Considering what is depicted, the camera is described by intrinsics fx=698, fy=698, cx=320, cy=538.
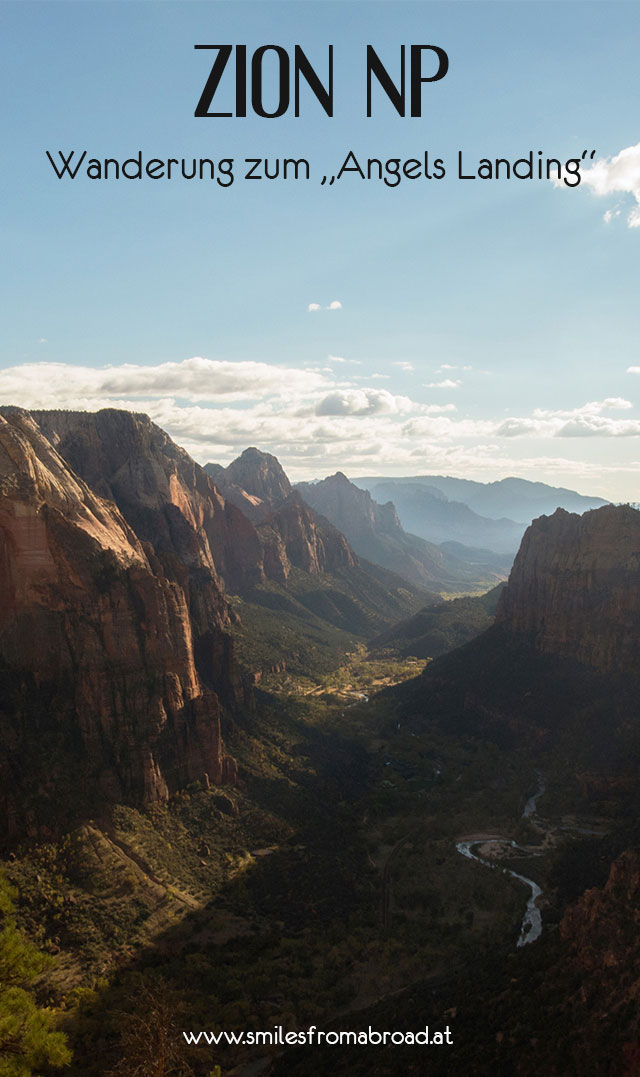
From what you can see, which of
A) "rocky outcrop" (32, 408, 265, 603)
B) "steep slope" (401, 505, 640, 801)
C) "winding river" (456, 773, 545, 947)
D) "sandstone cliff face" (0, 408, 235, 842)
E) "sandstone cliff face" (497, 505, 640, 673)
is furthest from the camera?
"rocky outcrop" (32, 408, 265, 603)

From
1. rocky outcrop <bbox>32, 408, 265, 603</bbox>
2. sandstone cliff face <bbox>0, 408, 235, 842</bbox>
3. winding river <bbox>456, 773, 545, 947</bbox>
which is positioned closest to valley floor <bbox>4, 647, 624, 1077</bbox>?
winding river <bbox>456, 773, 545, 947</bbox>

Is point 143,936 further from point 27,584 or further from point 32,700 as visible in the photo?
point 27,584

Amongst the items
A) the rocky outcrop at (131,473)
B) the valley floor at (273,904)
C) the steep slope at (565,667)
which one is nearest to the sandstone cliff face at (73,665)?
the valley floor at (273,904)

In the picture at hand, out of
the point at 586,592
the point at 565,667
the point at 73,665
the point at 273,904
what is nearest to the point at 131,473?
the point at 73,665

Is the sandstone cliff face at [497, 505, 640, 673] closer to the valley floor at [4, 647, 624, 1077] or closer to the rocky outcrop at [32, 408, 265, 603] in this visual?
the valley floor at [4, 647, 624, 1077]

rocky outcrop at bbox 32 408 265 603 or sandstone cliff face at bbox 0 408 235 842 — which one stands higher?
rocky outcrop at bbox 32 408 265 603

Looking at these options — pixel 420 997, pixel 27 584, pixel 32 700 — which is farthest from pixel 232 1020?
pixel 27 584
